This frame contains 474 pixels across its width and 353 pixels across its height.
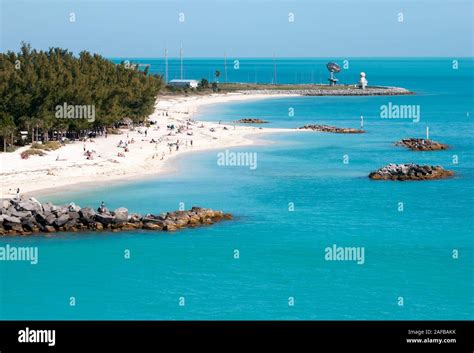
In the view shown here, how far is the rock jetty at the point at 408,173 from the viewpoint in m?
65.2

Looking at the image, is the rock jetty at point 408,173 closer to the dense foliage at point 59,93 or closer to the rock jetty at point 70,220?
the rock jetty at point 70,220

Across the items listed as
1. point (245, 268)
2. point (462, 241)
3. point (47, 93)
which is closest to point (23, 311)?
point (245, 268)

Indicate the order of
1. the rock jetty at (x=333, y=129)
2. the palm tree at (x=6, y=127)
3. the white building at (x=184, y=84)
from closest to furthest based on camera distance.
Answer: the palm tree at (x=6, y=127), the rock jetty at (x=333, y=129), the white building at (x=184, y=84)

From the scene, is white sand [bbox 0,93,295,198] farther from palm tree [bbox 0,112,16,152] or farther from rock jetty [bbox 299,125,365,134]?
rock jetty [bbox 299,125,365,134]

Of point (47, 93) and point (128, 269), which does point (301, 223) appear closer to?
point (128, 269)

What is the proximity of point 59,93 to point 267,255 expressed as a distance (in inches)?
1600

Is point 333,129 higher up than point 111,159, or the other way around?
point 111,159

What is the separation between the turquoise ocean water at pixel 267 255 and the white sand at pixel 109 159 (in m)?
3.08

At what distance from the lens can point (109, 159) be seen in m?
67.8

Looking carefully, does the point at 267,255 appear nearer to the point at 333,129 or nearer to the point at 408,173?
the point at 408,173

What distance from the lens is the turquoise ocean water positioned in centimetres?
3431

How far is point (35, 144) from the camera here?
69.0m
